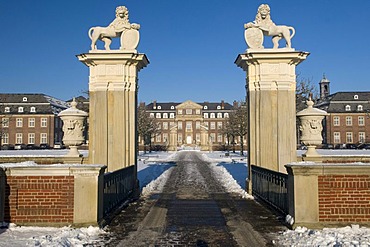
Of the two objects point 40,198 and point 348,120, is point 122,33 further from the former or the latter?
point 348,120

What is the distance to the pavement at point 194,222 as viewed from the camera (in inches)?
287

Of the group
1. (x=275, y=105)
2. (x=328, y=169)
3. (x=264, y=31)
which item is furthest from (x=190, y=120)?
(x=328, y=169)

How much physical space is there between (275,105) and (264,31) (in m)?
2.73

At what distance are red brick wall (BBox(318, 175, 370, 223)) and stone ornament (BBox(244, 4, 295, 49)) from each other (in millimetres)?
6861

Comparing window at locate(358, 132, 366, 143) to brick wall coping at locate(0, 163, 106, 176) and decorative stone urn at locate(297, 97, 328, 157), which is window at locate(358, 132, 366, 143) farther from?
brick wall coping at locate(0, 163, 106, 176)

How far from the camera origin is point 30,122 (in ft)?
245

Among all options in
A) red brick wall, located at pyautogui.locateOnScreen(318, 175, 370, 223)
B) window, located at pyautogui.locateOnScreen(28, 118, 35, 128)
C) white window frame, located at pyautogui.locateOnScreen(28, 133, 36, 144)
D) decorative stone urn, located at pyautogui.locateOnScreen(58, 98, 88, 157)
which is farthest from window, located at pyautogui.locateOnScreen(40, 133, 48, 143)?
red brick wall, located at pyautogui.locateOnScreen(318, 175, 370, 223)

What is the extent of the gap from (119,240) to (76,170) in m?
1.91

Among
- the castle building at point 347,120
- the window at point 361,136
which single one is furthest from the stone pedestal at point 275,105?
the window at point 361,136

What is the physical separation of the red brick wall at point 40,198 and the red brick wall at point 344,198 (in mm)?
5287

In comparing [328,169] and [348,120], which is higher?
[348,120]

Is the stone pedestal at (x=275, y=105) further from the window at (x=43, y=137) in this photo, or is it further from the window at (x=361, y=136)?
the window at (x=361, y=136)

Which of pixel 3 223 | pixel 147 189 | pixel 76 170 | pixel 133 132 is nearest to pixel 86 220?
pixel 76 170

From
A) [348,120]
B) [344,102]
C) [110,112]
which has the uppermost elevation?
[344,102]
